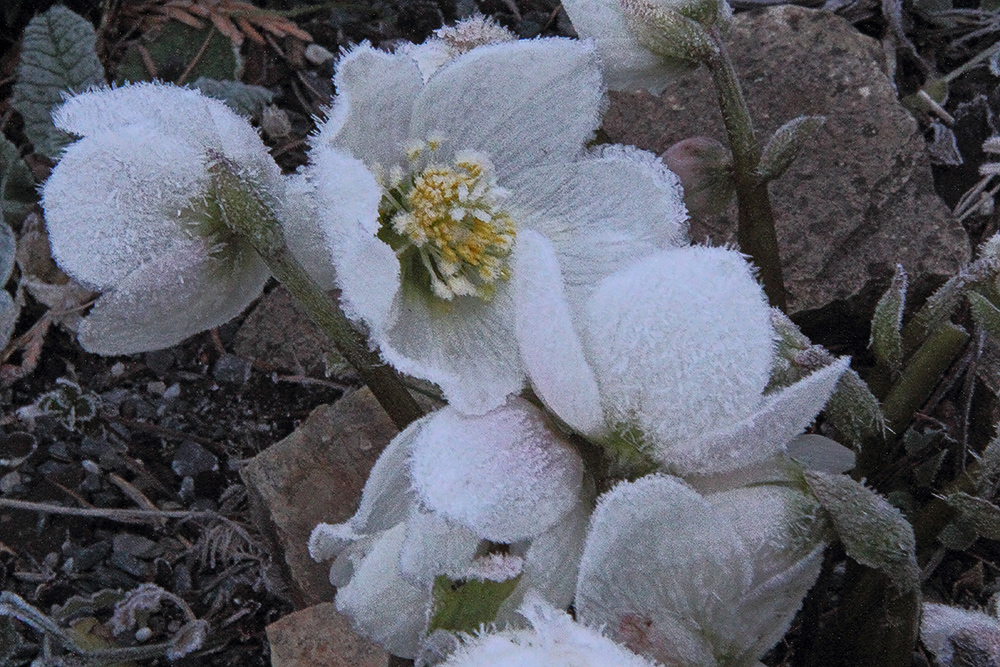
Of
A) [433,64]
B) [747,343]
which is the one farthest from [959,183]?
[747,343]

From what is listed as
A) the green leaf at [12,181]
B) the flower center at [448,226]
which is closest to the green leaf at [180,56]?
the green leaf at [12,181]

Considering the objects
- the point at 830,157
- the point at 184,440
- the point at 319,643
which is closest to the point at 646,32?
the point at 830,157

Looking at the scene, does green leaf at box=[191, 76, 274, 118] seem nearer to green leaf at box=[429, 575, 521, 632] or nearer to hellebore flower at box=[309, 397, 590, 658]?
hellebore flower at box=[309, 397, 590, 658]

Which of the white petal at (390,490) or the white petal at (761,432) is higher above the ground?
the white petal at (761,432)

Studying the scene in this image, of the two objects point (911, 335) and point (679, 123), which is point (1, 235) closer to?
point (679, 123)

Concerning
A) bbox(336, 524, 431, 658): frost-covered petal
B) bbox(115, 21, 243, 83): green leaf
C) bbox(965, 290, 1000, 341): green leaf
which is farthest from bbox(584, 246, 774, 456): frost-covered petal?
bbox(115, 21, 243, 83): green leaf

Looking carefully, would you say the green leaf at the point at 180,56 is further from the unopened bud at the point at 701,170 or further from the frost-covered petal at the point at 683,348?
the frost-covered petal at the point at 683,348
